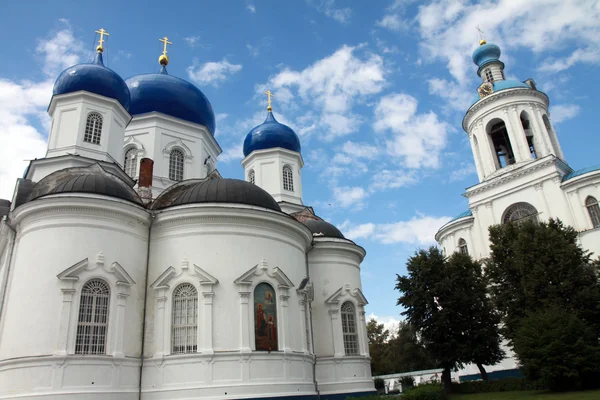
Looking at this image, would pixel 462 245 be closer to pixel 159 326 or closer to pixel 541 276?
pixel 541 276

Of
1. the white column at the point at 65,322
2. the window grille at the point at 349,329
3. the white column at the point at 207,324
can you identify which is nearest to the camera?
the white column at the point at 65,322

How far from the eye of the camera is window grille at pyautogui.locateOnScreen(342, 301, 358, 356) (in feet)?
56.4

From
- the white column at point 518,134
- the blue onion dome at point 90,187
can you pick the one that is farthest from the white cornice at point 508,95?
the blue onion dome at point 90,187

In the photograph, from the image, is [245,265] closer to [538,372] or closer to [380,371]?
[538,372]

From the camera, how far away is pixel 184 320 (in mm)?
13125

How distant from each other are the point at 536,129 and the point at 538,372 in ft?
52.4

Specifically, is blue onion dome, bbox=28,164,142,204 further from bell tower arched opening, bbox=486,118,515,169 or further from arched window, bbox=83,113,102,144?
bell tower arched opening, bbox=486,118,515,169

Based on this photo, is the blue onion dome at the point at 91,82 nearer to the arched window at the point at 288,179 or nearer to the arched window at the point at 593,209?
the arched window at the point at 288,179

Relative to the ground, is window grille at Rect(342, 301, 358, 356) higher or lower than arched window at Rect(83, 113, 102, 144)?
lower

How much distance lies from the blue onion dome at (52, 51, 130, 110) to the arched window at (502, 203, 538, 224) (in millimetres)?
20324

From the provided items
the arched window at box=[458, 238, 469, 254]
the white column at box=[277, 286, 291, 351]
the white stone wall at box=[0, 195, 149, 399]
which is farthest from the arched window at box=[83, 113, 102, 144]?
the arched window at box=[458, 238, 469, 254]

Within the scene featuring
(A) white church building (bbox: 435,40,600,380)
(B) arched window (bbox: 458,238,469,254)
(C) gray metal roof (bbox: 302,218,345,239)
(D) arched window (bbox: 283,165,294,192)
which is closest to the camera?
(C) gray metal roof (bbox: 302,218,345,239)

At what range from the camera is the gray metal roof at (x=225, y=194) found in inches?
567

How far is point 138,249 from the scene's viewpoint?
1381 centimetres
